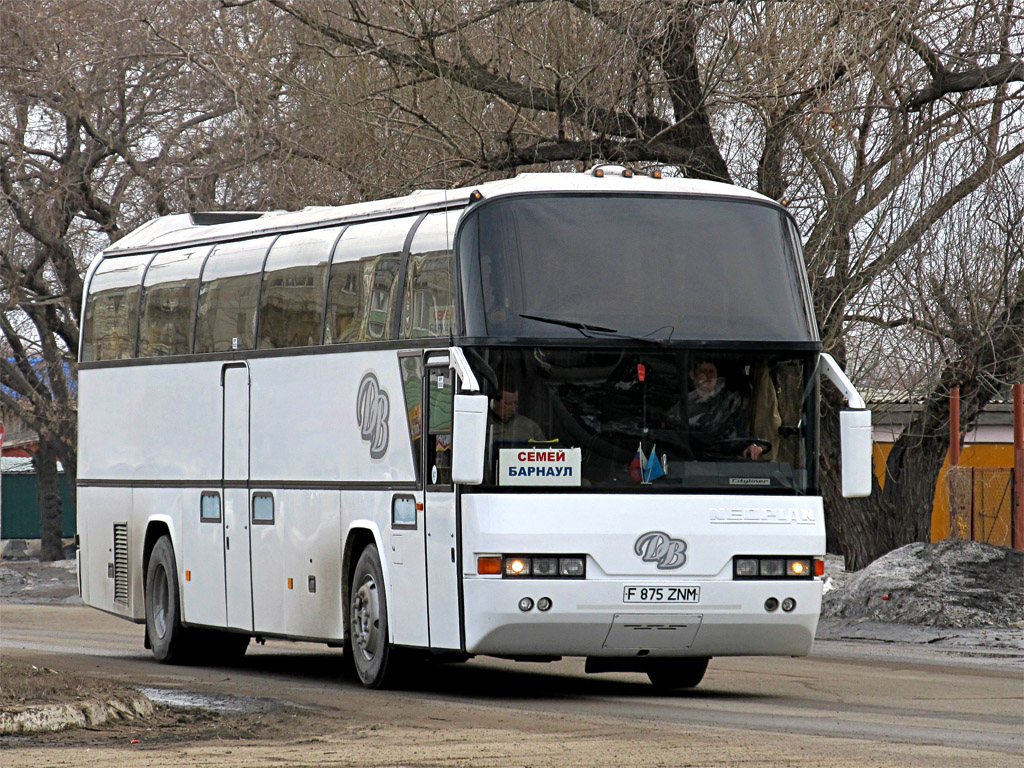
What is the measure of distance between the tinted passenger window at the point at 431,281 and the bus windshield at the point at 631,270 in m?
0.21

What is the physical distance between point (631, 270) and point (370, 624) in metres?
3.22

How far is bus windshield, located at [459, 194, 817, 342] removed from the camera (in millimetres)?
12180

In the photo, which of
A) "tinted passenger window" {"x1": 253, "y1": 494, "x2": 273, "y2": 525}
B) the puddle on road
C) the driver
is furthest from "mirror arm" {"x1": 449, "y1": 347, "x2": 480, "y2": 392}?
"tinted passenger window" {"x1": 253, "y1": 494, "x2": 273, "y2": 525}

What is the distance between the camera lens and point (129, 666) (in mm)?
15875

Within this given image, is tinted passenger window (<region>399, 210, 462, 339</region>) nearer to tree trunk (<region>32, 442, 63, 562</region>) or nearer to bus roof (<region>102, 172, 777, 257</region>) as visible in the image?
bus roof (<region>102, 172, 777, 257</region>)

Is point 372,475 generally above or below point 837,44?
below

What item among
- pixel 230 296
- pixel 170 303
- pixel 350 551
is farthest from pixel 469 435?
pixel 170 303

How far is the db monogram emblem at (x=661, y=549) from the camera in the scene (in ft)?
39.6

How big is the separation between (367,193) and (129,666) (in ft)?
25.1

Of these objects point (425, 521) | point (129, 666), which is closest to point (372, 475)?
point (425, 521)

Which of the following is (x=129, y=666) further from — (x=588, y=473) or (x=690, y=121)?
(x=690, y=121)

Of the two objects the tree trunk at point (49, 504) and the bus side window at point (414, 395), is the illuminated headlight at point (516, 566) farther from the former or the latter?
the tree trunk at point (49, 504)

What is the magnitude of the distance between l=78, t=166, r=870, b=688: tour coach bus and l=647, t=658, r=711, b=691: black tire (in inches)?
1.2

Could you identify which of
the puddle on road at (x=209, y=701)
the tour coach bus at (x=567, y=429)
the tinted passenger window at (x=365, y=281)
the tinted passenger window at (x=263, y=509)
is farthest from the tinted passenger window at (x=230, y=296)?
the puddle on road at (x=209, y=701)
